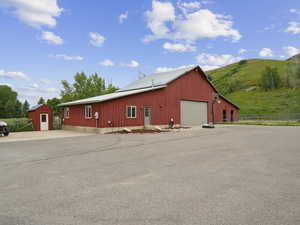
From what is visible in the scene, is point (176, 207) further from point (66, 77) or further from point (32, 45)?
point (66, 77)

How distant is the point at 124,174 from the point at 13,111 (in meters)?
76.1

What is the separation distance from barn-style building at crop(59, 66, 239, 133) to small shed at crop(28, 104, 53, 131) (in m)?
1.74

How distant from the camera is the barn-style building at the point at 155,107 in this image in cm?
1703

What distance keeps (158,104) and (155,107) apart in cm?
50

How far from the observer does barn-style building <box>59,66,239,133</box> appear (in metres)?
17.0

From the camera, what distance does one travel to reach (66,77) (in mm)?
40688

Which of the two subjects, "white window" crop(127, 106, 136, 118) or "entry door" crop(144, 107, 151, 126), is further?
"entry door" crop(144, 107, 151, 126)

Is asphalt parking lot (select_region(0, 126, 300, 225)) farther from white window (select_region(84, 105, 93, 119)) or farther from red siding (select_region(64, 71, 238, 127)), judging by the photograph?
white window (select_region(84, 105, 93, 119))

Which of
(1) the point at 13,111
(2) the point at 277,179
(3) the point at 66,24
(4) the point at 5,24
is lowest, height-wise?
(2) the point at 277,179

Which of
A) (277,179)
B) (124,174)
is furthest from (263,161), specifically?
(124,174)

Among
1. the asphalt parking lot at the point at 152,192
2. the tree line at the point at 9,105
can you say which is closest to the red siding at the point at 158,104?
the asphalt parking lot at the point at 152,192

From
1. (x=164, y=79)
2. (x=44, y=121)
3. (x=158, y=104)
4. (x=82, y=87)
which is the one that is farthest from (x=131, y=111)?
→ (x=82, y=87)

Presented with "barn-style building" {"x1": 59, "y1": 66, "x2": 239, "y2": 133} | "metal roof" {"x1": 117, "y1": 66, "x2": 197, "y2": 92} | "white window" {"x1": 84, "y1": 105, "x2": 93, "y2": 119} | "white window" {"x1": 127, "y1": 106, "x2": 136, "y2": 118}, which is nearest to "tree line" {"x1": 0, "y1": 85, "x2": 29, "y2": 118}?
"barn-style building" {"x1": 59, "y1": 66, "x2": 239, "y2": 133}

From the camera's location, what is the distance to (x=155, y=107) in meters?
19.9
